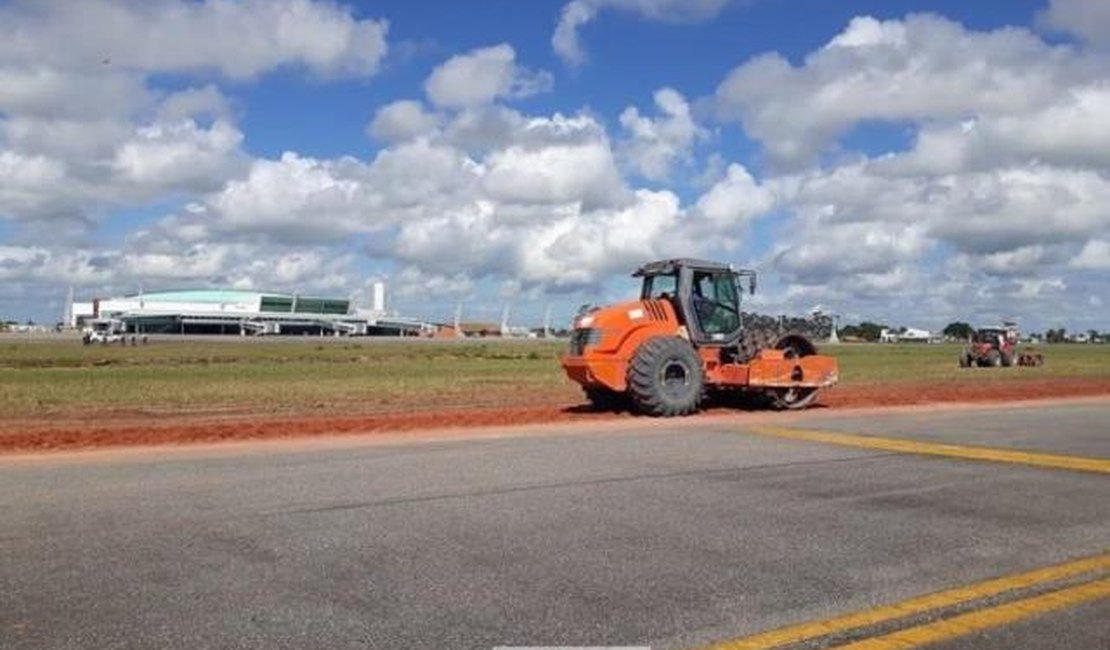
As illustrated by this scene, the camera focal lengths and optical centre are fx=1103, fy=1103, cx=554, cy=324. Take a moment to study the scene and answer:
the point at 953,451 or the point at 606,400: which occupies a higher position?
the point at 606,400

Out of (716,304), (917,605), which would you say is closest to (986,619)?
(917,605)

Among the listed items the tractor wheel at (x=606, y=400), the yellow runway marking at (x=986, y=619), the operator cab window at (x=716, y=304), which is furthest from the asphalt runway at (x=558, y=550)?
the tractor wheel at (x=606, y=400)

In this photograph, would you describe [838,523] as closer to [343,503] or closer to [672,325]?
[343,503]

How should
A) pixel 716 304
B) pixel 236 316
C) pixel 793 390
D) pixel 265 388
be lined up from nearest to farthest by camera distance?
1. pixel 716 304
2. pixel 793 390
3. pixel 265 388
4. pixel 236 316

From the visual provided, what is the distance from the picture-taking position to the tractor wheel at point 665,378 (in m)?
17.6

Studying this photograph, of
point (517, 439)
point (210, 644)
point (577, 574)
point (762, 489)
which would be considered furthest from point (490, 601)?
point (517, 439)

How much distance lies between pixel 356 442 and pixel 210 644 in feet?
28.9

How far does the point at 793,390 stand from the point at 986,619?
14.1 metres

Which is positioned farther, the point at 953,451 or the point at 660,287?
the point at 660,287

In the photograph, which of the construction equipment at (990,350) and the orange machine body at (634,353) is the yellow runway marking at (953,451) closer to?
the orange machine body at (634,353)

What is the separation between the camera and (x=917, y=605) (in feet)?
19.5

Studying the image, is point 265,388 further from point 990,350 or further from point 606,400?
point 990,350

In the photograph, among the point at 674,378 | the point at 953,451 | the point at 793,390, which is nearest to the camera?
the point at 953,451

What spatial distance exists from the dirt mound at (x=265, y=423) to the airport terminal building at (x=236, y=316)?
140 meters
